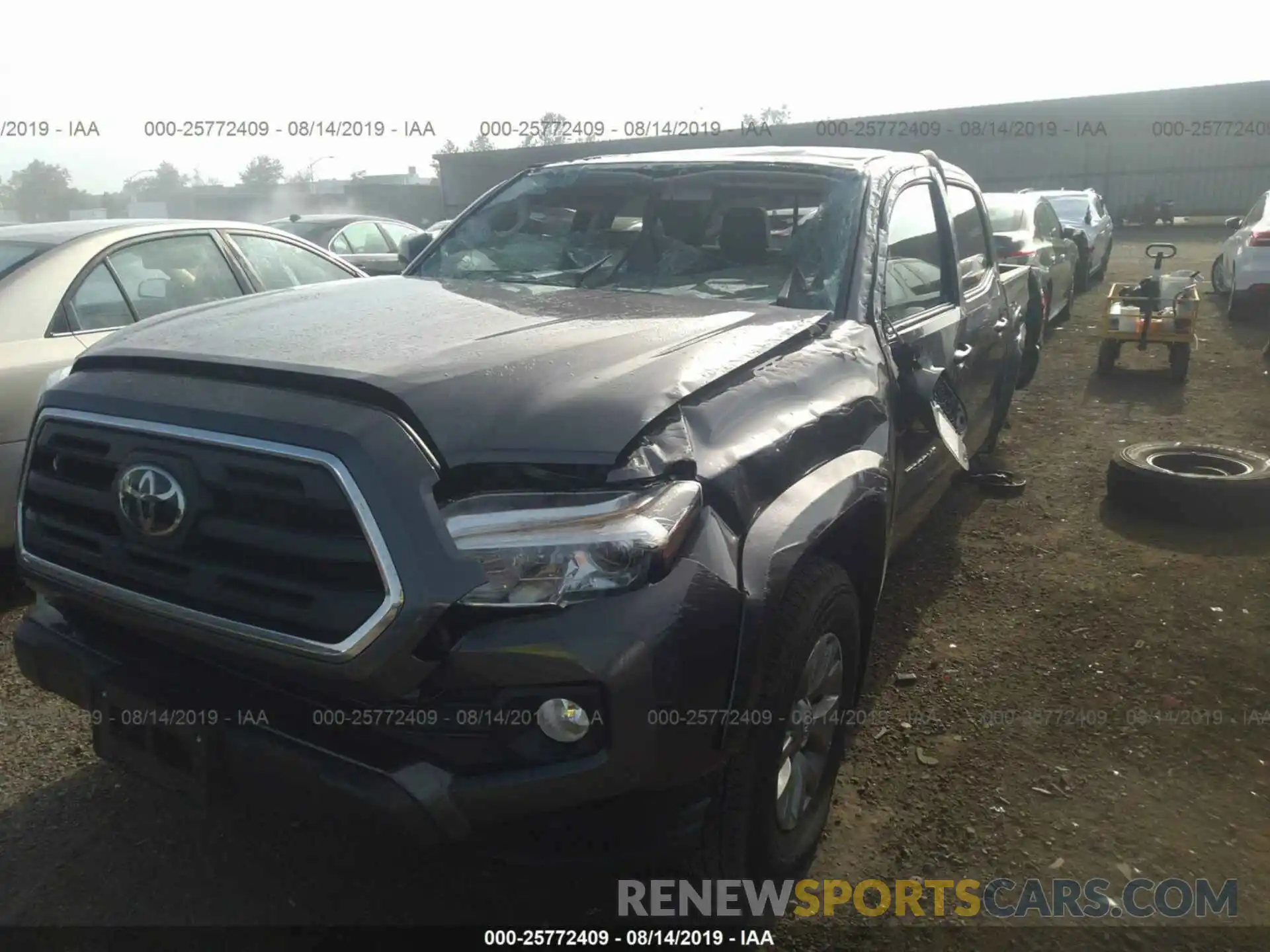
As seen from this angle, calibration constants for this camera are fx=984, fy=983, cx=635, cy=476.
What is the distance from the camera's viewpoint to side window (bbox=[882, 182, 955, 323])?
330 centimetres

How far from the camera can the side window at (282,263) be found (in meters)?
5.36

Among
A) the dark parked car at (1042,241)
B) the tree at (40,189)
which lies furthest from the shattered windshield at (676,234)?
the tree at (40,189)

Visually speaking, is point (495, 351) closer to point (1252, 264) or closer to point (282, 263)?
point (282, 263)

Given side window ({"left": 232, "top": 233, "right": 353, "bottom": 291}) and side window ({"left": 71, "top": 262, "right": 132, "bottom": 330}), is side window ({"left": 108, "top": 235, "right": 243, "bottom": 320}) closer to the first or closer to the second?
side window ({"left": 71, "top": 262, "right": 132, "bottom": 330})

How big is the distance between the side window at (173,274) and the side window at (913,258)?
3282 mm

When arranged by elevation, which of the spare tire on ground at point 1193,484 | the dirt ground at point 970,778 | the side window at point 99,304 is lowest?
the dirt ground at point 970,778

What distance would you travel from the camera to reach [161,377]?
220 cm

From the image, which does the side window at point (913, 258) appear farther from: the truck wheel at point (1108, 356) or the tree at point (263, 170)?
the tree at point (263, 170)

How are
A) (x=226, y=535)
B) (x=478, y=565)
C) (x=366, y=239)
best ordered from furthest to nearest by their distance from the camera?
(x=366, y=239) < (x=226, y=535) < (x=478, y=565)

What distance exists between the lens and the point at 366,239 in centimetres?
1082

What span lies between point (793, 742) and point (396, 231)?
10.3 meters

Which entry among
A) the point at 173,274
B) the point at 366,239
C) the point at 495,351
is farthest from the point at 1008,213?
the point at 495,351

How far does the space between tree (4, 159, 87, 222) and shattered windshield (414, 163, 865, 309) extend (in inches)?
1482

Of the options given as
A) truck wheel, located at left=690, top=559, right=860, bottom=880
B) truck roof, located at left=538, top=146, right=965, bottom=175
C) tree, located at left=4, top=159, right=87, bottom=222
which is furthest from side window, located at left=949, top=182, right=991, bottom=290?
tree, located at left=4, top=159, right=87, bottom=222
